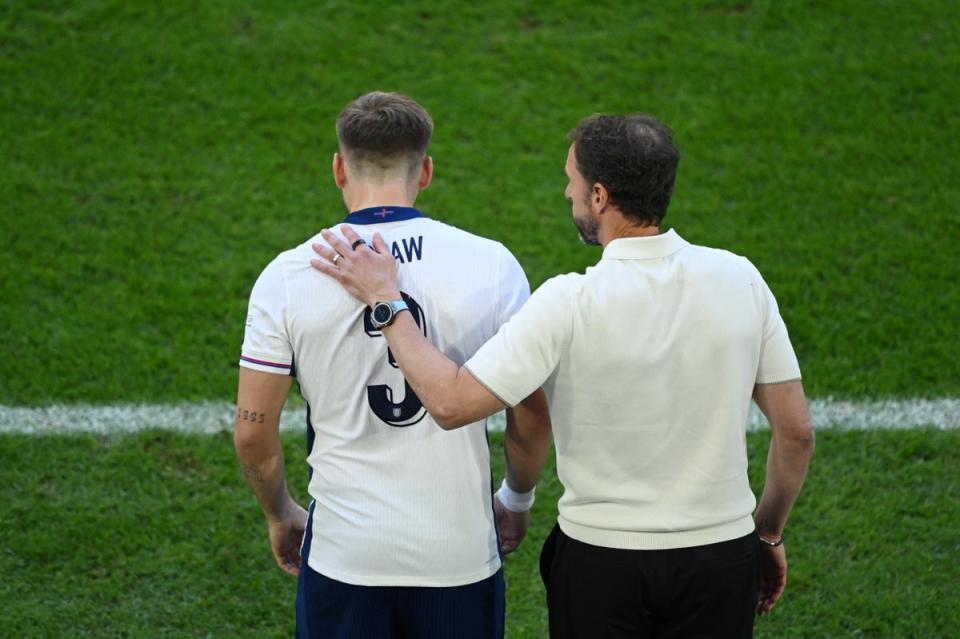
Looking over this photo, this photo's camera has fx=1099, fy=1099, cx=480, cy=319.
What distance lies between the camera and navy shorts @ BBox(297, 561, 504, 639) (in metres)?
2.54

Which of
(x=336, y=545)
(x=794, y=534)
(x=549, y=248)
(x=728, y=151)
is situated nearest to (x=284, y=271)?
(x=336, y=545)

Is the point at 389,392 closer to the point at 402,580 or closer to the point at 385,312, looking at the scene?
the point at 385,312

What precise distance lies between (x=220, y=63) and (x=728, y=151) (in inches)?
117

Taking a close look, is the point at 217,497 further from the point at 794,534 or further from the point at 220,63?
the point at 220,63

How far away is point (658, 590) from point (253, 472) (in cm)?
106

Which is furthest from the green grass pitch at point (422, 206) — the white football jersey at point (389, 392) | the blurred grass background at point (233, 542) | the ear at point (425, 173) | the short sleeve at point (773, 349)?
the ear at point (425, 173)

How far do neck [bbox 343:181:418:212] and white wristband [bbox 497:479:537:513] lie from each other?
2.76ft

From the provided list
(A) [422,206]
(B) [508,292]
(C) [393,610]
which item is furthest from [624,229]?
(A) [422,206]

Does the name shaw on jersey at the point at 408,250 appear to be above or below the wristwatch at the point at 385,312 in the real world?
above

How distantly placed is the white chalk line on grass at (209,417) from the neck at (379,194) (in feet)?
7.60

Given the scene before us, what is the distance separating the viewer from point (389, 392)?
248 cm

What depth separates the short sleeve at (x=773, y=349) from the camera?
2.38 meters

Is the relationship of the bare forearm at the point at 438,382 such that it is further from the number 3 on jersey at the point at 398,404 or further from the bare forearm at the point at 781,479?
the bare forearm at the point at 781,479

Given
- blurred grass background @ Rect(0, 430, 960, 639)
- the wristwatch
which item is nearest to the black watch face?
the wristwatch
